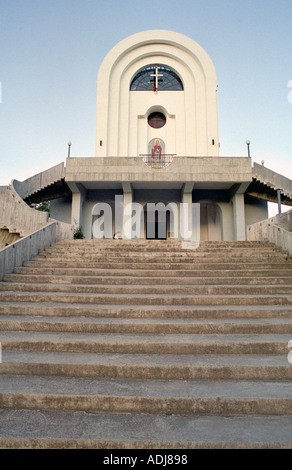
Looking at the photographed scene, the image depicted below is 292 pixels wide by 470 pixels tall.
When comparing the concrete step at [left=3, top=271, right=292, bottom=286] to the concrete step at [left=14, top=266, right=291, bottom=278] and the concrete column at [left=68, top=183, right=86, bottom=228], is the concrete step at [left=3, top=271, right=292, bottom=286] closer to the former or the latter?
the concrete step at [left=14, top=266, right=291, bottom=278]

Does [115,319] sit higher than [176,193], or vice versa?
[176,193]

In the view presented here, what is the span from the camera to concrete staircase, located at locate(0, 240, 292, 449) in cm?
264

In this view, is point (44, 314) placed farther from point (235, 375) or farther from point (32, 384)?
point (235, 375)

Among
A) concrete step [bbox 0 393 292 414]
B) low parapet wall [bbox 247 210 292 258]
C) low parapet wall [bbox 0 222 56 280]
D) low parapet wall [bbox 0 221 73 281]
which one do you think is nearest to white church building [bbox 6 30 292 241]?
low parapet wall [bbox 247 210 292 258]

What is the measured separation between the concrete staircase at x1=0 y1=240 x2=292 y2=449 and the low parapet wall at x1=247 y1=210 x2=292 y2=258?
2.75 metres

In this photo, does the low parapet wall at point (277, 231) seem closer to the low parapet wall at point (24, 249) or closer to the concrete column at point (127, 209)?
the concrete column at point (127, 209)

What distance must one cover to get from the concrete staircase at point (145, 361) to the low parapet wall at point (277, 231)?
9.03 feet

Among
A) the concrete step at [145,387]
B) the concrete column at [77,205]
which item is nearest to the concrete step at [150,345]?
the concrete step at [145,387]

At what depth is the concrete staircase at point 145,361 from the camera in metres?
2.64

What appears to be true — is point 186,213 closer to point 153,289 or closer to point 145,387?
point 153,289

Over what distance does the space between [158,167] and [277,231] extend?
9115 millimetres
